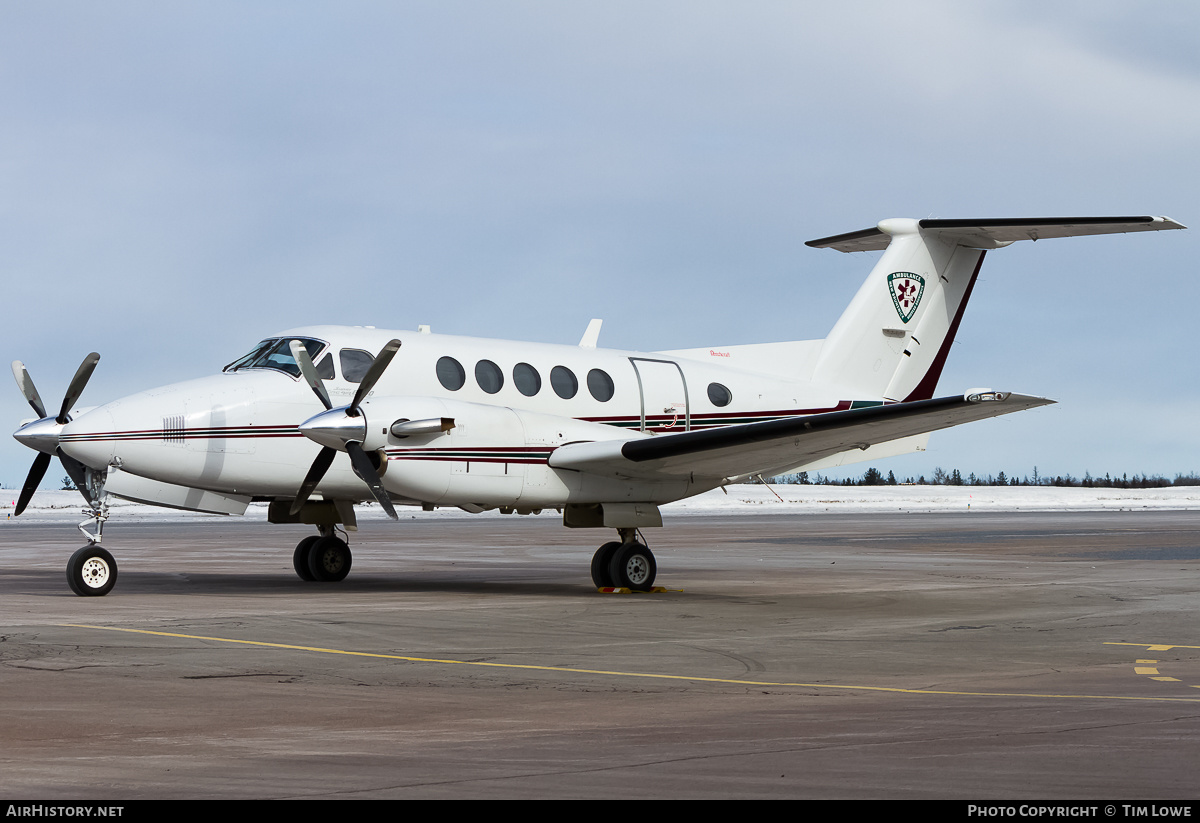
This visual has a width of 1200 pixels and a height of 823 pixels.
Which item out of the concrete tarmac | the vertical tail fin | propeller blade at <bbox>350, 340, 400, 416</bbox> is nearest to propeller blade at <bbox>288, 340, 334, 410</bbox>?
propeller blade at <bbox>350, 340, 400, 416</bbox>

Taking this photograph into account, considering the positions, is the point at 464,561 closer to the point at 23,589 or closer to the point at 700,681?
the point at 23,589

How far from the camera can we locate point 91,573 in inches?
578

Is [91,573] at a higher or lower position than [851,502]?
lower

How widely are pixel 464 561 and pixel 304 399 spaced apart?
7.88 metres

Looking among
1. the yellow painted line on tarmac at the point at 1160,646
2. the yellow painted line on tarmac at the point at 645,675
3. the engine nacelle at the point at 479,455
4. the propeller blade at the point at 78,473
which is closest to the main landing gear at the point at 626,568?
the engine nacelle at the point at 479,455

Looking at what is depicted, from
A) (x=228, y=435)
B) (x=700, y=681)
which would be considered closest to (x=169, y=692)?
(x=700, y=681)

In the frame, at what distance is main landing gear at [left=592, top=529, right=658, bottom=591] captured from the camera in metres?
16.5

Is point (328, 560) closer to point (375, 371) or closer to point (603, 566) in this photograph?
point (603, 566)

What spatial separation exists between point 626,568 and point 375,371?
424 centimetres

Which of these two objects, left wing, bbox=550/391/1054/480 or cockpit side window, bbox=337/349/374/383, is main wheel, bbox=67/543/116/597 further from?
left wing, bbox=550/391/1054/480

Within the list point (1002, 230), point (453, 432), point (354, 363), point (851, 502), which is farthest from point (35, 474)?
point (851, 502)

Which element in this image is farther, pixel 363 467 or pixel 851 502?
pixel 851 502

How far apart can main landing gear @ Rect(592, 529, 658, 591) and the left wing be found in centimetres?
97

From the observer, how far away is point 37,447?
14.7m
